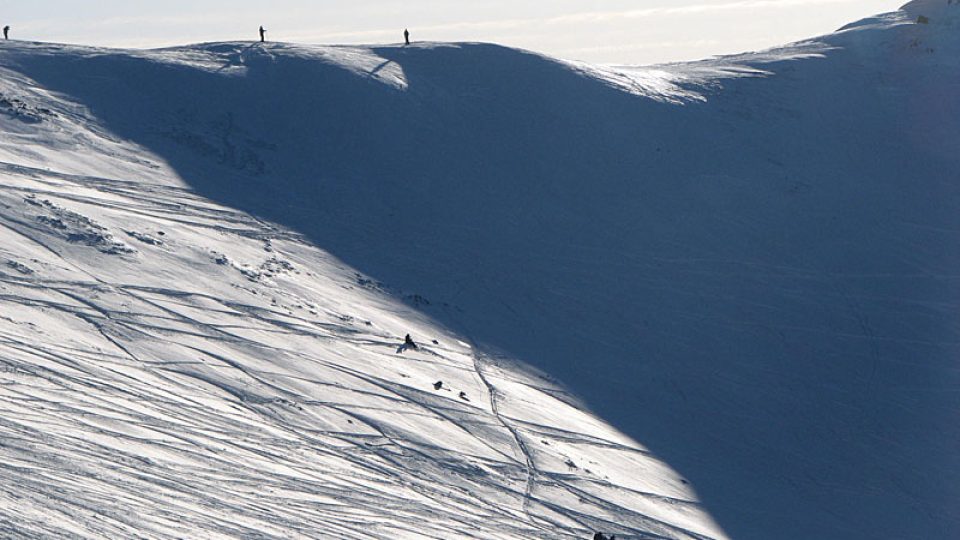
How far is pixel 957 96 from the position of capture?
45.5m

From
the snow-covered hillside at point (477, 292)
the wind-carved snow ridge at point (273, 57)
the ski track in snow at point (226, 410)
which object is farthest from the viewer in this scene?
the wind-carved snow ridge at point (273, 57)

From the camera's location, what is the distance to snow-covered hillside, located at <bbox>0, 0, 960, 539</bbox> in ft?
69.3

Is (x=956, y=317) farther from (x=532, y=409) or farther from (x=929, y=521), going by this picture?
(x=532, y=409)

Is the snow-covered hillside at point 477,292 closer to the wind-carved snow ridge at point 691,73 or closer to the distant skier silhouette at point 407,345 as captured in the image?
the wind-carved snow ridge at point 691,73

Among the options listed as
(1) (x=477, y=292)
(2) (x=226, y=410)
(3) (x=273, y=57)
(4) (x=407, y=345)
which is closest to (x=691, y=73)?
(3) (x=273, y=57)

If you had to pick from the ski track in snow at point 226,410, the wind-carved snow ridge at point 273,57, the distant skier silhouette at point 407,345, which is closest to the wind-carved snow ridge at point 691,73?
the wind-carved snow ridge at point 273,57

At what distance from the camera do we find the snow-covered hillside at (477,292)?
69.3 feet

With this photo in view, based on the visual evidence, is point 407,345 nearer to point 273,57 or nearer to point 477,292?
point 477,292

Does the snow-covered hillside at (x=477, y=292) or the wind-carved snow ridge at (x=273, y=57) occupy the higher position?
the wind-carved snow ridge at (x=273, y=57)

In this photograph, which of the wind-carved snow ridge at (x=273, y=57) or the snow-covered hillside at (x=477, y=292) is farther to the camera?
the wind-carved snow ridge at (x=273, y=57)

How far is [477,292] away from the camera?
3222cm

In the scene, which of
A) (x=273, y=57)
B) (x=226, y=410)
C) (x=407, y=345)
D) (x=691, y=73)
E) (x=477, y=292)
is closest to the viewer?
(x=226, y=410)

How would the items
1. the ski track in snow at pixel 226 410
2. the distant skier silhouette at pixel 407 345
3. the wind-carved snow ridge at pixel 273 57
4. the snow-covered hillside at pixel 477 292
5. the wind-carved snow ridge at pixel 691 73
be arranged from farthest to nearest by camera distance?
the wind-carved snow ridge at pixel 691 73 < the wind-carved snow ridge at pixel 273 57 < the distant skier silhouette at pixel 407 345 < the snow-covered hillside at pixel 477 292 < the ski track in snow at pixel 226 410

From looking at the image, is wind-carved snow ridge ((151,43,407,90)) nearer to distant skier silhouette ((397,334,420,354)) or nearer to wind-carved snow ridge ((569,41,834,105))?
wind-carved snow ridge ((569,41,834,105))
